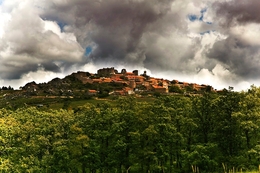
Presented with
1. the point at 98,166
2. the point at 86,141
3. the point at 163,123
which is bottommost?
the point at 98,166

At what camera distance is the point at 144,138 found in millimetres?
55562

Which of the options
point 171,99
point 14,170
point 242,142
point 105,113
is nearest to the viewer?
point 14,170

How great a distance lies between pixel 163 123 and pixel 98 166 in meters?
15.7

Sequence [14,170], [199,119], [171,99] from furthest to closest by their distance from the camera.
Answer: [171,99], [199,119], [14,170]

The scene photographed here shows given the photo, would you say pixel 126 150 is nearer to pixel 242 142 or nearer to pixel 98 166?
pixel 98 166

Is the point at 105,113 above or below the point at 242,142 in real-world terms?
above

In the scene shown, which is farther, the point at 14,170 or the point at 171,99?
the point at 171,99

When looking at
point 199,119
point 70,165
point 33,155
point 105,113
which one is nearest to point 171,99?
point 199,119

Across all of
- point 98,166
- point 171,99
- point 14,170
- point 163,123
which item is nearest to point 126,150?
point 98,166

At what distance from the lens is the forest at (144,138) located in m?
51.0

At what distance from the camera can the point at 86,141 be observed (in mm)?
55719

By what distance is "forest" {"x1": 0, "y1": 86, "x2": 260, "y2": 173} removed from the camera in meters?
51.0

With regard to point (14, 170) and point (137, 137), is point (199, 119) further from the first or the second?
point (14, 170)

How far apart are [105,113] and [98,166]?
11399 mm
